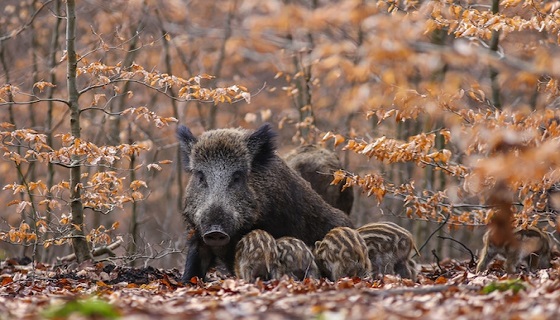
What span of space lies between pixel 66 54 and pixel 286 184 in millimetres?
3085

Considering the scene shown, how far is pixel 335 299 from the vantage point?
5.88 metres

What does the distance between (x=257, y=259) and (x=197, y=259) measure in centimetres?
112

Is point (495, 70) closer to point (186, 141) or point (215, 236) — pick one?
point (186, 141)

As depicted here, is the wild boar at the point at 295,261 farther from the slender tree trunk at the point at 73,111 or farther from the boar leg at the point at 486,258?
the slender tree trunk at the point at 73,111

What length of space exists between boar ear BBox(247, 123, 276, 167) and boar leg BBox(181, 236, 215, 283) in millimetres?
1172

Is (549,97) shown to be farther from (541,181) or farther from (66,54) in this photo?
(66,54)

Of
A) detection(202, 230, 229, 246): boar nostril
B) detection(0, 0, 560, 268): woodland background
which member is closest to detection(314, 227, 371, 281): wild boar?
detection(0, 0, 560, 268): woodland background

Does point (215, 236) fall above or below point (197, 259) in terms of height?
above

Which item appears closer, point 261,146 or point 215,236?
point 215,236

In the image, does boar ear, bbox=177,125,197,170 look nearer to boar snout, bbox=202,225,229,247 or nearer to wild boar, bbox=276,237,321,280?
boar snout, bbox=202,225,229,247

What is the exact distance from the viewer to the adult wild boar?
30.5 feet

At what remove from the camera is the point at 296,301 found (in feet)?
19.2

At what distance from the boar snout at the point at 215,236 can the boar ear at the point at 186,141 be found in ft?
4.92

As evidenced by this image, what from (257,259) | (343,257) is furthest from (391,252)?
(257,259)
